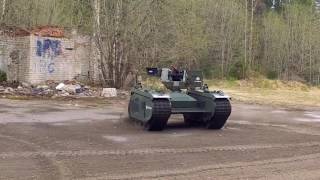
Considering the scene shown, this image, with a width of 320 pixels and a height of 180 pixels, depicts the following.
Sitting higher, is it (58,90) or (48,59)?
(48,59)

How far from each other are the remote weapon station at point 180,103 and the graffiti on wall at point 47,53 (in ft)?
36.0

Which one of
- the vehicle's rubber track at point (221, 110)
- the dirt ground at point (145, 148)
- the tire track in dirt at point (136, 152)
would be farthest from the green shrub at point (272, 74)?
the tire track in dirt at point (136, 152)

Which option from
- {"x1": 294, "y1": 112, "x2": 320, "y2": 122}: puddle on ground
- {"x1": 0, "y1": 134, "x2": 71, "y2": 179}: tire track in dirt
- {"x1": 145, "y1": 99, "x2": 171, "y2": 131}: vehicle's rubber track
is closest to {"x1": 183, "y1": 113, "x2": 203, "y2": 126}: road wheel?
{"x1": 145, "y1": 99, "x2": 171, "y2": 131}: vehicle's rubber track

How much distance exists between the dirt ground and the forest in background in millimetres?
8095

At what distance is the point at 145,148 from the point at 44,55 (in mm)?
14604

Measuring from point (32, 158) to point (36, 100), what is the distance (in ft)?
34.5

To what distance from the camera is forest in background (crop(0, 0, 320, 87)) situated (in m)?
23.0

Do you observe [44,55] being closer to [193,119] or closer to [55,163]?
[193,119]

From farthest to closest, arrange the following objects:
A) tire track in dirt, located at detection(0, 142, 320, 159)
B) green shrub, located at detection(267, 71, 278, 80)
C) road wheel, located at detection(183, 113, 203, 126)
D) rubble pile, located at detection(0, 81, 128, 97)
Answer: green shrub, located at detection(267, 71, 278, 80)
rubble pile, located at detection(0, 81, 128, 97)
road wheel, located at detection(183, 113, 203, 126)
tire track in dirt, located at detection(0, 142, 320, 159)

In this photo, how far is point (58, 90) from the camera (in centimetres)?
2138

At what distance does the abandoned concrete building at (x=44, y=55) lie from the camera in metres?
23.3

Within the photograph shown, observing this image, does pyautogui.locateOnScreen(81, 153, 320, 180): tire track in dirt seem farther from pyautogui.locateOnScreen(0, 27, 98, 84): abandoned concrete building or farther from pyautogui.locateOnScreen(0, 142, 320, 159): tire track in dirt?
pyautogui.locateOnScreen(0, 27, 98, 84): abandoned concrete building

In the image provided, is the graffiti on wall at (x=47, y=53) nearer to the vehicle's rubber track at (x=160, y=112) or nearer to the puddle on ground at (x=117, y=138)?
the vehicle's rubber track at (x=160, y=112)

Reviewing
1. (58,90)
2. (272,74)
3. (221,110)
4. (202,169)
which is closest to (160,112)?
(221,110)
